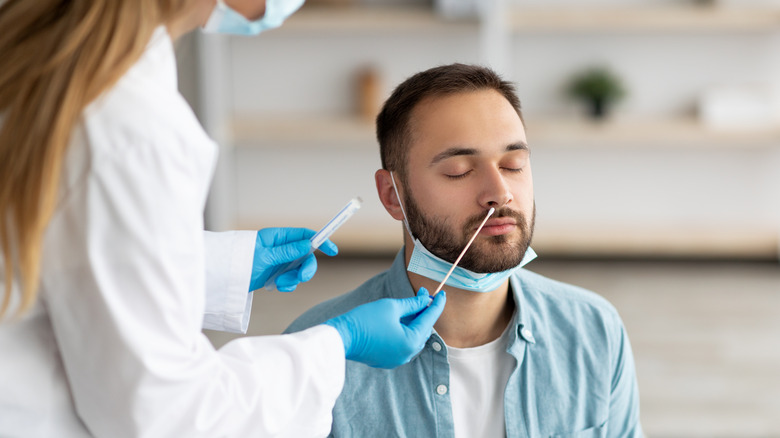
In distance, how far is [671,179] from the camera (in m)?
4.63

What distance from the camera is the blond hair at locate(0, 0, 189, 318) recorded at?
89cm

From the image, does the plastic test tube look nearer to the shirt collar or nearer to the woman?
the shirt collar

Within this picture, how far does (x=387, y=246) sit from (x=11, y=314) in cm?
369

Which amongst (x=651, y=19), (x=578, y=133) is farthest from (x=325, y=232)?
(x=651, y=19)

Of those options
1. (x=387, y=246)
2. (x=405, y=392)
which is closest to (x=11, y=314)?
(x=405, y=392)

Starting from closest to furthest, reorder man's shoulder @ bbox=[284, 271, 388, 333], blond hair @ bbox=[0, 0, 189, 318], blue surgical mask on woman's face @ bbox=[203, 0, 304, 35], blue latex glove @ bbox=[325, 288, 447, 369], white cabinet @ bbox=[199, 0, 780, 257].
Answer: blond hair @ bbox=[0, 0, 189, 318] < blue surgical mask on woman's face @ bbox=[203, 0, 304, 35] < blue latex glove @ bbox=[325, 288, 447, 369] < man's shoulder @ bbox=[284, 271, 388, 333] < white cabinet @ bbox=[199, 0, 780, 257]

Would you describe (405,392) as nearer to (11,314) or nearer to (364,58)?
(11,314)

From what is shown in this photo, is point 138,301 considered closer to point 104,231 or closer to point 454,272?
point 104,231

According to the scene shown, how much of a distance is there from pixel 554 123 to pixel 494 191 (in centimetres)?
311

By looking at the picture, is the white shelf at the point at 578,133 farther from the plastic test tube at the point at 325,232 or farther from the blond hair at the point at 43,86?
the blond hair at the point at 43,86

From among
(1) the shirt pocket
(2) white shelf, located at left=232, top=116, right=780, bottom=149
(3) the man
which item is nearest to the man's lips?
(3) the man

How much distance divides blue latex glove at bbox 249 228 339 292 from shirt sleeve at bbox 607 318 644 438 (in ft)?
1.91

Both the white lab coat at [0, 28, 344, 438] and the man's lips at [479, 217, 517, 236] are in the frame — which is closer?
the white lab coat at [0, 28, 344, 438]

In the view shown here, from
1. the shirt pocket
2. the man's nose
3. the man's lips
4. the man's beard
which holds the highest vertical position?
the man's nose
